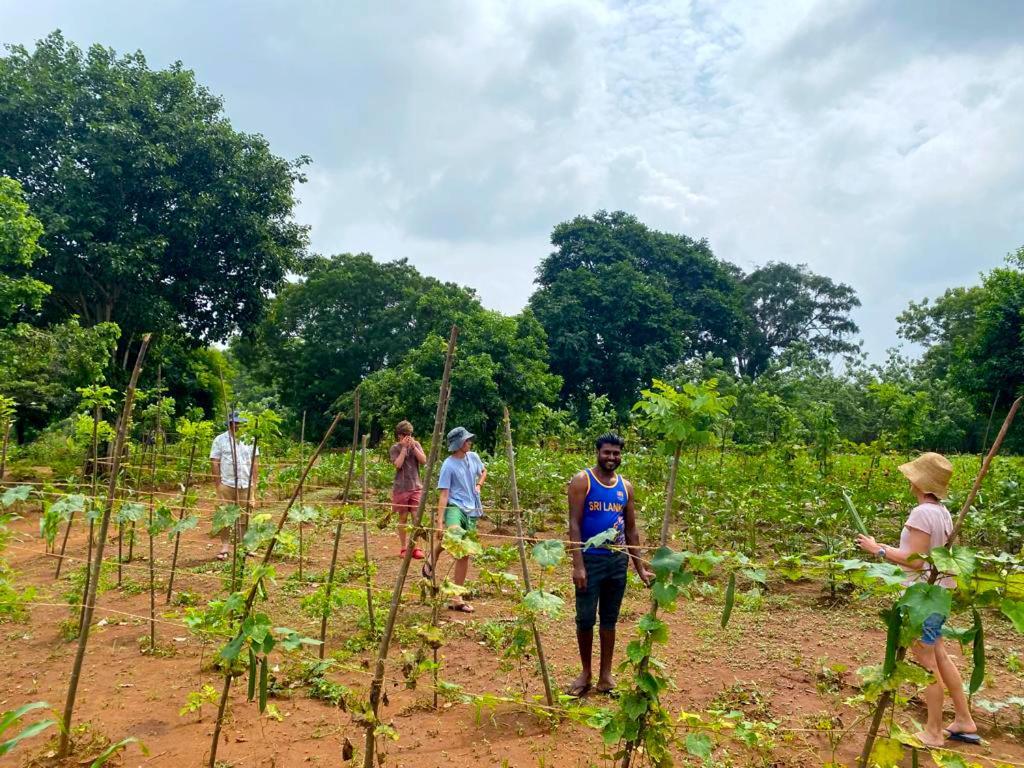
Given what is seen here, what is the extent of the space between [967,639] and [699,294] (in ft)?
95.1

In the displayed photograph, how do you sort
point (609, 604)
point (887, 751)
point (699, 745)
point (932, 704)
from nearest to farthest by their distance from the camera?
point (887, 751)
point (699, 745)
point (932, 704)
point (609, 604)

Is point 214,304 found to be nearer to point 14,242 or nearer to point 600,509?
point 14,242

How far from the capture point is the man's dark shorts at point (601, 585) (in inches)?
149

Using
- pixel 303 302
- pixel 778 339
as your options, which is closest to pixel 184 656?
pixel 303 302

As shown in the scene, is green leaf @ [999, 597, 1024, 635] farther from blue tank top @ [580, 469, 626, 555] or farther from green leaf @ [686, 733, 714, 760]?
blue tank top @ [580, 469, 626, 555]

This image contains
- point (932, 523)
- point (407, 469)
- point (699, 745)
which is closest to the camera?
point (699, 745)

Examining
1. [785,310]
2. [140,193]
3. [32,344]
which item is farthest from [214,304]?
[785,310]

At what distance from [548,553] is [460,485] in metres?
2.75

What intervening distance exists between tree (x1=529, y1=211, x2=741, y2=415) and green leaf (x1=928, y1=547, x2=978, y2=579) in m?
23.1

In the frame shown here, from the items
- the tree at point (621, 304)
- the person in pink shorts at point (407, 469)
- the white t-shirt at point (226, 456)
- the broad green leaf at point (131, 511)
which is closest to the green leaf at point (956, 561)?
the broad green leaf at point (131, 511)

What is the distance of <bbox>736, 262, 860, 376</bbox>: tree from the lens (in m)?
35.0

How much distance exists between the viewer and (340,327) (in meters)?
26.8

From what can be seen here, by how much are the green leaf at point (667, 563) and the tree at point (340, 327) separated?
24370 mm

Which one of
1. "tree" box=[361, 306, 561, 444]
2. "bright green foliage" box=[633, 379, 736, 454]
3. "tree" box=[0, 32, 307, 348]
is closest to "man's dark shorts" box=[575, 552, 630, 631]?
"bright green foliage" box=[633, 379, 736, 454]
